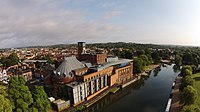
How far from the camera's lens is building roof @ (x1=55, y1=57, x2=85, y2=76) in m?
38.5

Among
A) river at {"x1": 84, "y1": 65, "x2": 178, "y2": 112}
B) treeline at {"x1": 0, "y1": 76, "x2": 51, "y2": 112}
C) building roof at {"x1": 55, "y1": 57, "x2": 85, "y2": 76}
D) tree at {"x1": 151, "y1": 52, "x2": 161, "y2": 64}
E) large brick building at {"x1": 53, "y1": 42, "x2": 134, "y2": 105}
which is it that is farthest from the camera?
tree at {"x1": 151, "y1": 52, "x2": 161, "y2": 64}

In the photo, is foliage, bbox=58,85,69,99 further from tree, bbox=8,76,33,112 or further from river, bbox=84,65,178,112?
tree, bbox=8,76,33,112

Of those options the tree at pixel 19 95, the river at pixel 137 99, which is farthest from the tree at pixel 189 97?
the tree at pixel 19 95

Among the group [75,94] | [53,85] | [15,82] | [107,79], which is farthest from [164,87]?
[15,82]

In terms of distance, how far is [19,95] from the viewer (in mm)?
25344

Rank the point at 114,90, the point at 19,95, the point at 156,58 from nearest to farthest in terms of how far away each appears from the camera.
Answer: the point at 19,95, the point at 114,90, the point at 156,58

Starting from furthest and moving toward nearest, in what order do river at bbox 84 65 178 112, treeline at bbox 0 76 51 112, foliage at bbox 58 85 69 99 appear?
1. foliage at bbox 58 85 69 99
2. river at bbox 84 65 178 112
3. treeline at bbox 0 76 51 112

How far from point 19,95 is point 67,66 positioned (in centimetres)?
1565

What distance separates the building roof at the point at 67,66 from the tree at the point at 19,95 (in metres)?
12.3

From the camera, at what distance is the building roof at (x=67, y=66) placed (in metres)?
38.5

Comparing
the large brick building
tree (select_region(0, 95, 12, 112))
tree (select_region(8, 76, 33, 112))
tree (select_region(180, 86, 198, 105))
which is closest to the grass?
the large brick building

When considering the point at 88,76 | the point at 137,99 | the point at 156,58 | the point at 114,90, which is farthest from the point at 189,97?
the point at 156,58

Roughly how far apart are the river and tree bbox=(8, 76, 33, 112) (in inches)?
473

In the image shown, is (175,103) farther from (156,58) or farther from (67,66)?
(156,58)
